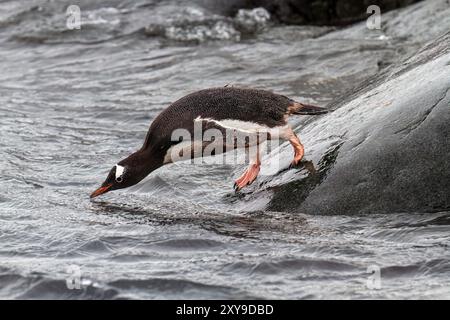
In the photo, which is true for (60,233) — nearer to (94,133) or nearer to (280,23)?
(94,133)

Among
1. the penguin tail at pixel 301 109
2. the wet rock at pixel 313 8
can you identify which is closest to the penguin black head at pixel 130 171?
the penguin tail at pixel 301 109

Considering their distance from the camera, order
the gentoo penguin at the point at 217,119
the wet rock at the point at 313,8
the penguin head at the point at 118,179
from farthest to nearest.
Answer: the wet rock at the point at 313,8 → the penguin head at the point at 118,179 → the gentoo penguin at the point at 217,119

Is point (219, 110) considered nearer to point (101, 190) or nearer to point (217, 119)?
point (217, 119)

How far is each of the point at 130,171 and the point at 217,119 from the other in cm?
111

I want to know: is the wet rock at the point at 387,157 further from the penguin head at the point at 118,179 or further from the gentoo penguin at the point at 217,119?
the penguin head at the point at 118,179

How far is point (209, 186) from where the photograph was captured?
9.62m

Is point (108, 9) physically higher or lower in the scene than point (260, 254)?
higher

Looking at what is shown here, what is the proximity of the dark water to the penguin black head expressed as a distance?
0.74ft

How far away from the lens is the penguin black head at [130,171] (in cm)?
858

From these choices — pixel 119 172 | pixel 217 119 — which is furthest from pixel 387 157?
pixel 119 172

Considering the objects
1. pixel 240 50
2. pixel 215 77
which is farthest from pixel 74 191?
pixel 240 50

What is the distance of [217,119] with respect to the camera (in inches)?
320

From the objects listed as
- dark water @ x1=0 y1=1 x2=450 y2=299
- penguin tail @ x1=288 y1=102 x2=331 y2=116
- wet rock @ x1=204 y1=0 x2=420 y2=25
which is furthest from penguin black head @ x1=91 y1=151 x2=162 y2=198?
wet rock @ x1=204 y1=0 x2=420 y2=25
